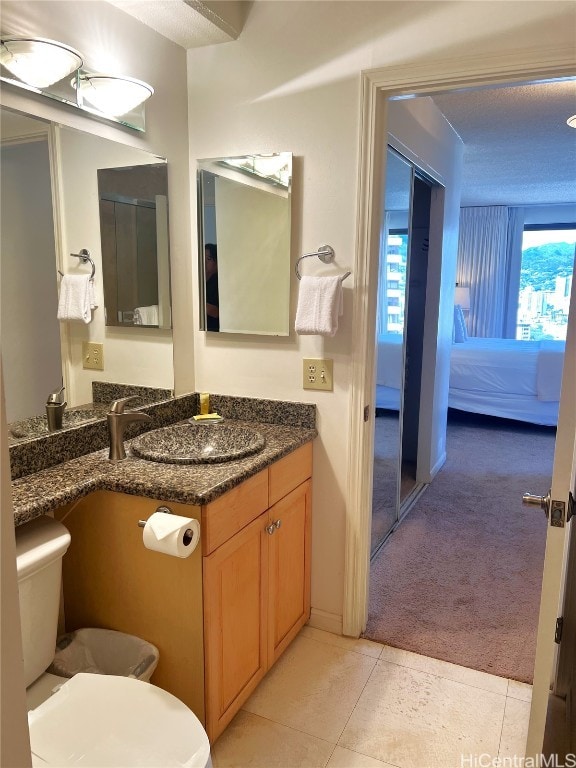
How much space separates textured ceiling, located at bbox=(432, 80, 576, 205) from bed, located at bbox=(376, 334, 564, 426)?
1.69 m

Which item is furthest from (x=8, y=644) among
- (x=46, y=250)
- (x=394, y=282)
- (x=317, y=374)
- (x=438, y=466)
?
(x=438, y=466)

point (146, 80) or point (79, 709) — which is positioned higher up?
point (146, 80)

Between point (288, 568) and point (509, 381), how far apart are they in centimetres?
405

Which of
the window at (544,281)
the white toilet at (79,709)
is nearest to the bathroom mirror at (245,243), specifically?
the white toilet at (79,709)

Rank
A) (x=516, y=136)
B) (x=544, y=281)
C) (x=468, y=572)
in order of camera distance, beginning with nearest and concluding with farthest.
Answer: (x=468, y=572)
(x=516, y=136)
(x=544, y=281)

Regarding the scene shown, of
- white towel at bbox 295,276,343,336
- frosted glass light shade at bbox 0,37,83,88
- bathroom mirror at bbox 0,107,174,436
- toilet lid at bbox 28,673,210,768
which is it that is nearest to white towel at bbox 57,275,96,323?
bathroom mirror at bbox 0,107,174,436

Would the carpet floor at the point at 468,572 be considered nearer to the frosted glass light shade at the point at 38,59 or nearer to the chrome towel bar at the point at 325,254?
the chrome towel bar at the point at 325,254

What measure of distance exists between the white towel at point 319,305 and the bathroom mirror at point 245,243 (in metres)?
0.15

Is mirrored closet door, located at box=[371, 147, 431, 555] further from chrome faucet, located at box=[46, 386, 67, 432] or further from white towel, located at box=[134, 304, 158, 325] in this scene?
chrome faucet, located at box=[46, 386, 67, 432]

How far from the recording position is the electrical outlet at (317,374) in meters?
2.15

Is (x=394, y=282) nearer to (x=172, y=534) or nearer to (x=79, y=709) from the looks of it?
(x=172, y=534)

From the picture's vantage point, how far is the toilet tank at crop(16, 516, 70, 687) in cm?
139

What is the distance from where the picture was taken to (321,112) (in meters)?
2.03

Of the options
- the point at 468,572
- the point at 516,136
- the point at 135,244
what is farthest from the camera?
the point at 516,136
